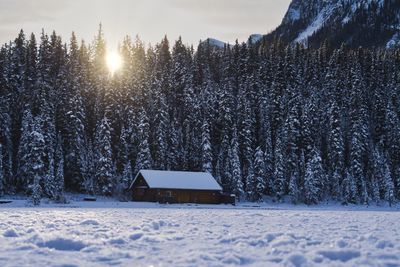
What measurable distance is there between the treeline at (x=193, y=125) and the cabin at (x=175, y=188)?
495 centimetres

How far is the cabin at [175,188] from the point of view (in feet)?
186

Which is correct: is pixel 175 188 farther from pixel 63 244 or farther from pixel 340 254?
pixel 340 254

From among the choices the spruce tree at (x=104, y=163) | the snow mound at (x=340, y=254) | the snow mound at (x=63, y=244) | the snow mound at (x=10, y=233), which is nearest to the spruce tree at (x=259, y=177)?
the spruce tree at (x=104, y=163)

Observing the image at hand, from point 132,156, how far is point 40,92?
17.1m

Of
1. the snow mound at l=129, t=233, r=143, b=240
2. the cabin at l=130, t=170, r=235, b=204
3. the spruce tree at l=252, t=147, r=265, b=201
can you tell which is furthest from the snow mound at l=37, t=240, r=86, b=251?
the spruce tree at l=252, t=147, r=265, b=201

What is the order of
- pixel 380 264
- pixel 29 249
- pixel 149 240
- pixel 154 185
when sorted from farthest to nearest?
1. pixel 154 185
2. pixel 149 240
3. pixel 29 249
4. pixel 380 264

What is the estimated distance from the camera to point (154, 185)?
2207 inches

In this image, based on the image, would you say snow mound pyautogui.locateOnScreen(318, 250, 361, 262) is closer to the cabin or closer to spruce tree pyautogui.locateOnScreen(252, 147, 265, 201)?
the cabin

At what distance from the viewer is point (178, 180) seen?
58.6 meters

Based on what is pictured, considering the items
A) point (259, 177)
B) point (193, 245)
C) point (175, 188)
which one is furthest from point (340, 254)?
point (259, 177)

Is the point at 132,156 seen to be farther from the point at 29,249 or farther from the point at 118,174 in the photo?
the point at 29,249

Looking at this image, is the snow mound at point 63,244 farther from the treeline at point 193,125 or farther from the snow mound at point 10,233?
the treeline at point 193,125

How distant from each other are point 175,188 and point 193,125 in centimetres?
2423

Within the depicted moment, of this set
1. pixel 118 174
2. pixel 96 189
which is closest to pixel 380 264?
pixel 96 189
